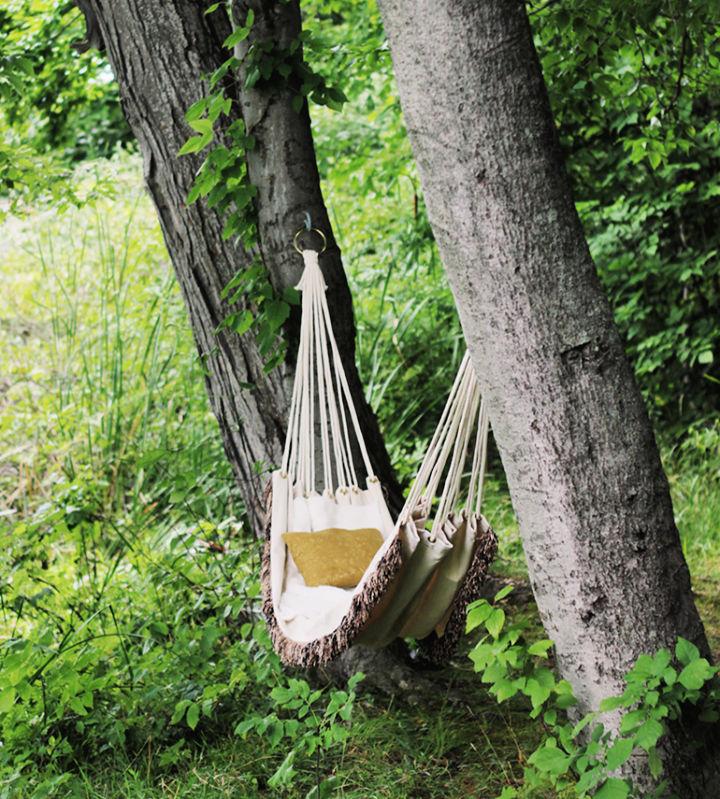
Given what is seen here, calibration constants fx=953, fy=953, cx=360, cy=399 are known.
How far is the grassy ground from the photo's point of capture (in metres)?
1.93

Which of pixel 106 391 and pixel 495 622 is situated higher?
pixel 106 391

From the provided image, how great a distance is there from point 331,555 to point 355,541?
6cm

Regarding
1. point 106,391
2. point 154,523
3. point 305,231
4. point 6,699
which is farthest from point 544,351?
point 106,391

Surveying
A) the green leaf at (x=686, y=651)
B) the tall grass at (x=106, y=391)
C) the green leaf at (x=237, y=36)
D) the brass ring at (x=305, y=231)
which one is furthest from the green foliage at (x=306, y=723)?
the tall grass at (x=106, y=391)

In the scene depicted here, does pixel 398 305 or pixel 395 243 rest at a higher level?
pixel 395 243

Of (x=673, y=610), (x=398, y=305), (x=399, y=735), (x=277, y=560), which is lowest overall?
(x=399, y=735)

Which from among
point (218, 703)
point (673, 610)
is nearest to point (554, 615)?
point (673, 610)

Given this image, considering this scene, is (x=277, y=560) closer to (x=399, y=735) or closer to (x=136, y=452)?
(x=399, y=735)

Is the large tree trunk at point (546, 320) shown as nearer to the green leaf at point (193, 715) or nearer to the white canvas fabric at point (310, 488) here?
the white canvas fabric at point (310, 488)

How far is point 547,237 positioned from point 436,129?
0.24m

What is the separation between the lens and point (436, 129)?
1.50 meters

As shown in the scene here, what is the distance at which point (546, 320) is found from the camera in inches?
58.6

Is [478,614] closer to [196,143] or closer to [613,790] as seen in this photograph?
[613,790]

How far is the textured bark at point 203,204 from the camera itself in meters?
2.04
